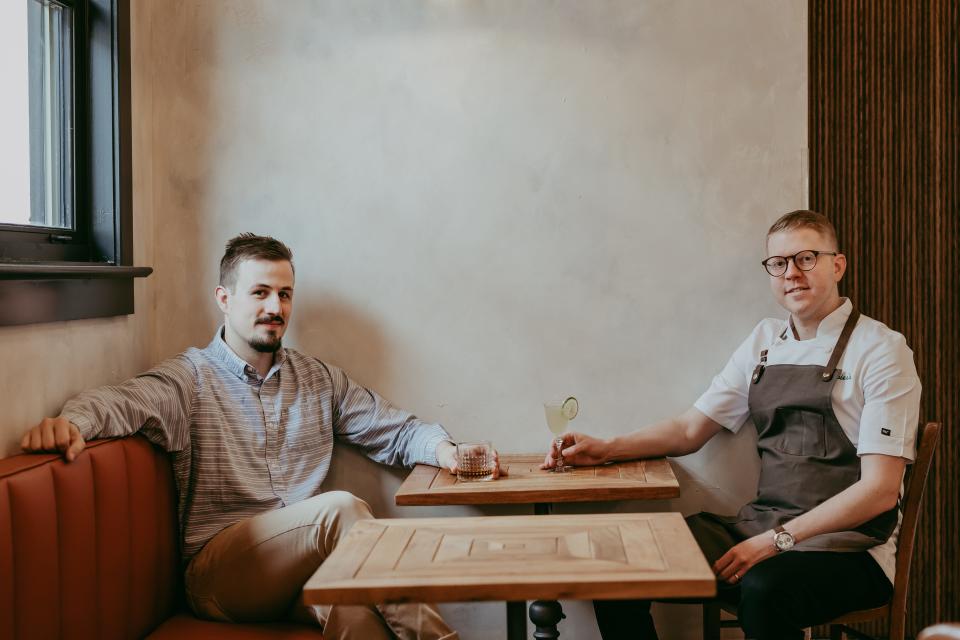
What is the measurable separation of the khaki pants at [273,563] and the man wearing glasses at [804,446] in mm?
667

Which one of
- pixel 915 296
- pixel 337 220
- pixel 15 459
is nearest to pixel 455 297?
pixel 337 220

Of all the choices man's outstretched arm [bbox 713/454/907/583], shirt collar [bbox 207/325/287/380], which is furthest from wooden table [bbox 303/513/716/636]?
shirt collar [bbox 207/325/287/380]

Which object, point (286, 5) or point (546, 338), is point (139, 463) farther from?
point (286, 5)

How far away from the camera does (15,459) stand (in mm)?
1969

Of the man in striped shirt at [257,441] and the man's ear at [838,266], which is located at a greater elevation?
the man's ear at [838,266]

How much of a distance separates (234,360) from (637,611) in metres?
1.41

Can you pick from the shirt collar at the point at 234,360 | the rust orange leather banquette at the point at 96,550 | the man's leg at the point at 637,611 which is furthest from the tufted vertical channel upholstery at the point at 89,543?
the man's leg at the point at 637,611

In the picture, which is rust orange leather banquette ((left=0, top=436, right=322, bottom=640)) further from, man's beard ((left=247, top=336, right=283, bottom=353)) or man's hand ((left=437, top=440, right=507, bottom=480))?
man's hand ((left=437, top=440, right=507, bottom=480))

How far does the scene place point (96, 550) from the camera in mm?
2047

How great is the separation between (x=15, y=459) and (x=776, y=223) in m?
2.15

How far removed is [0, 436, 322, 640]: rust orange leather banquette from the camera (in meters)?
1.79

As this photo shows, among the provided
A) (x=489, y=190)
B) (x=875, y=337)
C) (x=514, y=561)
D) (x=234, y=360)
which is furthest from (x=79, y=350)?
(x=875, y=337)

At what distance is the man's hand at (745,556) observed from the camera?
228 cm

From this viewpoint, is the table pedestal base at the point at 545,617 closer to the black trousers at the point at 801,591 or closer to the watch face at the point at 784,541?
the black trousers at the point at 801,591
